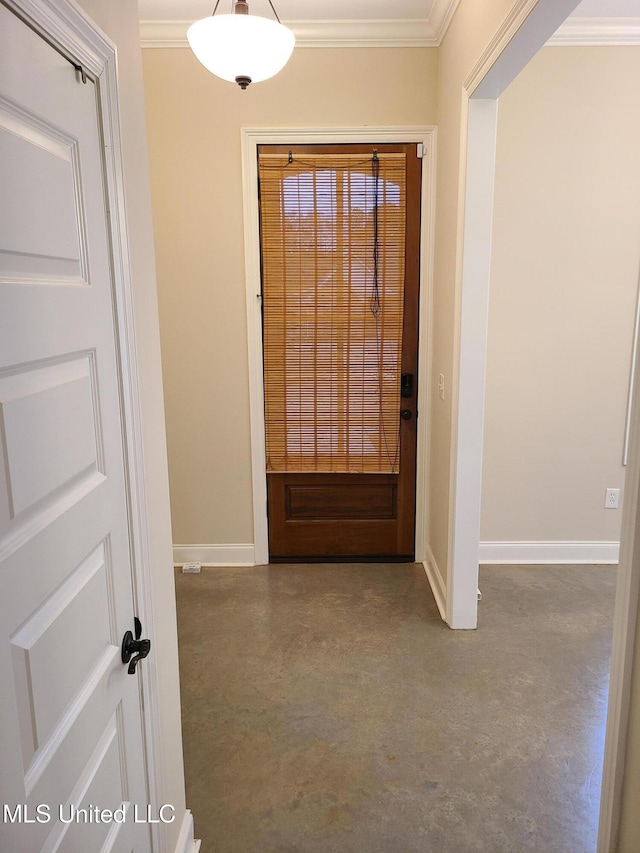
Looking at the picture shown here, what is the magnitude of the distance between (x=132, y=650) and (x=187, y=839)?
2.83ft

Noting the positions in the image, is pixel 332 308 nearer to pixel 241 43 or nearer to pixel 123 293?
pixel 241 43

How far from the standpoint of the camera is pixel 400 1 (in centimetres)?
281

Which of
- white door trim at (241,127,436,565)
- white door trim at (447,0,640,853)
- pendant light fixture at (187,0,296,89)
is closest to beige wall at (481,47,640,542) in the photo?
white door trim at (241,127,436,565)

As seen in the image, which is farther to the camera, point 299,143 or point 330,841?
point 299,143

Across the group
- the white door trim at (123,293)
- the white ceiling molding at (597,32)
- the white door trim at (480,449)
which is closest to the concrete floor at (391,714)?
the white door trim at (480,449)

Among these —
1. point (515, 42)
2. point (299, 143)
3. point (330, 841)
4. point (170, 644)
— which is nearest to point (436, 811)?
point (330, 841)

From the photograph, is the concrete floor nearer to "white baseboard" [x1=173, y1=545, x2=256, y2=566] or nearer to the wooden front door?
"white baseboard" [x1=173, y1=545, x2=256, y2=566]

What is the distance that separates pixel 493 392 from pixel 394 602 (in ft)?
4.37

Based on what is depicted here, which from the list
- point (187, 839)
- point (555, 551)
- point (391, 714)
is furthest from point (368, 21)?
point (187, 839)

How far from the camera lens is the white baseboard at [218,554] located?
144 inches

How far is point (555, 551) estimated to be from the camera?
3.60 metres

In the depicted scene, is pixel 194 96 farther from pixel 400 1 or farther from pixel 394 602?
pixel 394 602

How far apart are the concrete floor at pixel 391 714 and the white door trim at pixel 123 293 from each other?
63cm

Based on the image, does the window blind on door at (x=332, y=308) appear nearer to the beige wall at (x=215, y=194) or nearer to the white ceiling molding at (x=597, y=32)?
the beige wall at (x=215, y=194)
